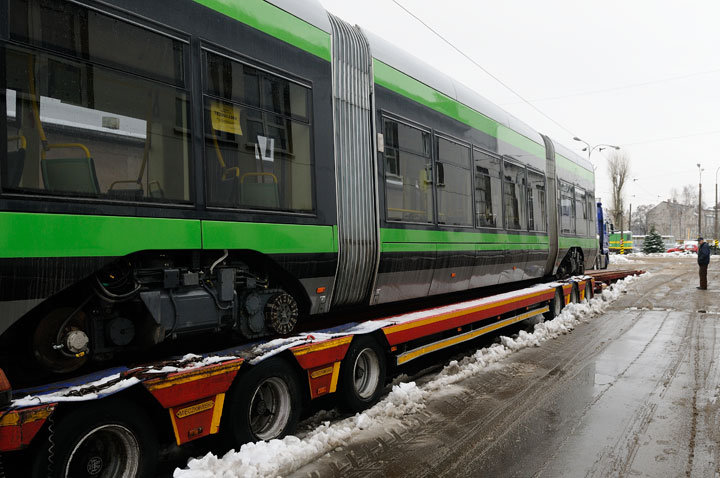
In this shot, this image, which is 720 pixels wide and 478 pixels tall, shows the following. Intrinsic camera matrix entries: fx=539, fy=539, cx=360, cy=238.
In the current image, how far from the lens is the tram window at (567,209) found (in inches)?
490

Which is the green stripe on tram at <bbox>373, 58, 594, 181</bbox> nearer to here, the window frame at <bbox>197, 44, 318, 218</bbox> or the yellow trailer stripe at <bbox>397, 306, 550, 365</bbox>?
the window frame at <bbox>197, 44, 318, 218</bbox>

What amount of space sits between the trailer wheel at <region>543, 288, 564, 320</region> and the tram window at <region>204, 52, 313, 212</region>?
8.01m

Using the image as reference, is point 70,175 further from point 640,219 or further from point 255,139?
point 640,219

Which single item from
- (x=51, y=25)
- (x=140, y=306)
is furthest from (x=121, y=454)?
(x=51, y=25)

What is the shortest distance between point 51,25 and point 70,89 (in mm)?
355

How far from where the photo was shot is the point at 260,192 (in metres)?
4.29

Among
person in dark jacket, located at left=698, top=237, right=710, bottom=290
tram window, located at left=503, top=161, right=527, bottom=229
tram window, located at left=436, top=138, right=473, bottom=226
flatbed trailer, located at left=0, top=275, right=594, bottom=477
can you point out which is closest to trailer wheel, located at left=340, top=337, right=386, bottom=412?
flatbed trailer, located at left=0, top=275, right=594, bottom=477

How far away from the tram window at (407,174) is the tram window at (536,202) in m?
4.32

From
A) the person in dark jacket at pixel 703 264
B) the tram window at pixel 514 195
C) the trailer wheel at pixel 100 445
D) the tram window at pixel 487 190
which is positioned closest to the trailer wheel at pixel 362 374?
the trailer wheel at pixel 100 445

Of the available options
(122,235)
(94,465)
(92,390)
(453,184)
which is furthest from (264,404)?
(453,184)

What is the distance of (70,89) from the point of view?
315cm

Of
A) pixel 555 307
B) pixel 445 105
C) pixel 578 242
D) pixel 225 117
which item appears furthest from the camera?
pixel 578 242

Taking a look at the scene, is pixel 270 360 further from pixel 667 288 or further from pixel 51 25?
pixel 667 288

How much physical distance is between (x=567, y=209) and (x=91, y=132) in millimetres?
11613
